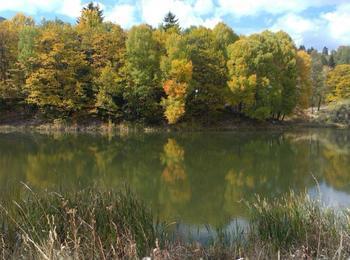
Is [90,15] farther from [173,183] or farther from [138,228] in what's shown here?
[138,228]

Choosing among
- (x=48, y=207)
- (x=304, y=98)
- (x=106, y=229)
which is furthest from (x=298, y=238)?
(x=304, y=98)

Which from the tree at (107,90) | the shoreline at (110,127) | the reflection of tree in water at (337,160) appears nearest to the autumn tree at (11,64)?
the shoreline at (110,127)

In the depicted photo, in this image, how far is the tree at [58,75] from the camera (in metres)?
42.3

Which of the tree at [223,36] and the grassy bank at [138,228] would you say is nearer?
the grassy bank at [138,228]

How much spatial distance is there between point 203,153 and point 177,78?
1614 centimetres

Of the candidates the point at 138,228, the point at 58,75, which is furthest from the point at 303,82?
the point at 138,228

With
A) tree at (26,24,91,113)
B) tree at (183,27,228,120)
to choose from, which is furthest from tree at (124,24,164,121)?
tree at (26,24,91,113)

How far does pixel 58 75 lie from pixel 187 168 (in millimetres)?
24880

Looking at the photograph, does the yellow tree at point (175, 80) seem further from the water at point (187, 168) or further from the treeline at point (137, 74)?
the water at point (187, 168)

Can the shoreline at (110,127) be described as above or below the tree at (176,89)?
below

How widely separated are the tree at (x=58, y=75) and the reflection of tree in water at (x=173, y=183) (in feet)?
57.0

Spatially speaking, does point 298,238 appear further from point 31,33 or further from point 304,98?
point 304,98

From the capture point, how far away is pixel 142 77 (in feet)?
140

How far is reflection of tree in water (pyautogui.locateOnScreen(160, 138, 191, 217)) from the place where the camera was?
1409cm
